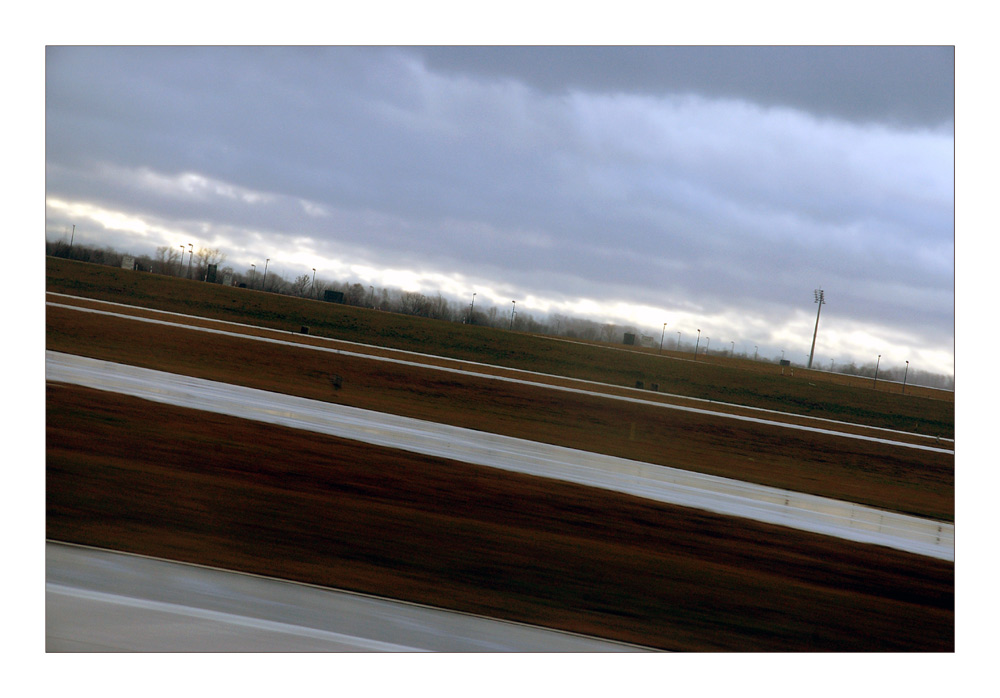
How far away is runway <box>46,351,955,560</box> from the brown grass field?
0.31 ft

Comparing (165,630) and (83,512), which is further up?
(83,512)

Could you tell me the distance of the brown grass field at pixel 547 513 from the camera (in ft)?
10.4

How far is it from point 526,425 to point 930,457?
8.59 ft

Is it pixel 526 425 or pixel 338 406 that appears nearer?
pixel 526 425

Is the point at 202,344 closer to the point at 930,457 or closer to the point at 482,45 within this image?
the point at 482,45

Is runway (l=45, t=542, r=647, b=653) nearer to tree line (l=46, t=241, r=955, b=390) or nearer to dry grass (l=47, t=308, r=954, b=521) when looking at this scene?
dry grass (l=47, t=308, r=954, b=521)

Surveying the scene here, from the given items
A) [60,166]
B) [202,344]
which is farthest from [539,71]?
[202,344]

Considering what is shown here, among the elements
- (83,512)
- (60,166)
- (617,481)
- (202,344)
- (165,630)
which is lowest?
(165,630)

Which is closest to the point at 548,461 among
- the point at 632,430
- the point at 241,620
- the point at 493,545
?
the point at 632,430

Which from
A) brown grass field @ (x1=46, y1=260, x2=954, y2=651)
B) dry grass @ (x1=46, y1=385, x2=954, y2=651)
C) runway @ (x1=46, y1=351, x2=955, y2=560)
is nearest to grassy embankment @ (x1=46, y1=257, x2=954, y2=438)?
brown grass field @ (x1=46, y1=260, x2=954, y2=651)

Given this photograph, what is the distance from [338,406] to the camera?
589 cm

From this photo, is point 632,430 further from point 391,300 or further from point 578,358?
point 391,300

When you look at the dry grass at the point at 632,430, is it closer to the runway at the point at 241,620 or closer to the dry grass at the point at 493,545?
the dry grass at the point at 493,545

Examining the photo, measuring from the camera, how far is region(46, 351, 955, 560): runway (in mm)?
3500
